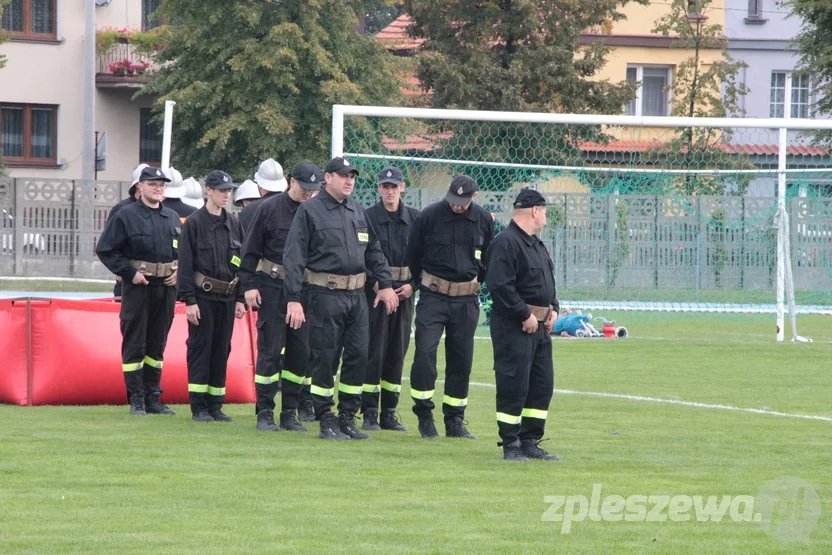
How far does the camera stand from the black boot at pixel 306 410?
11.5 m

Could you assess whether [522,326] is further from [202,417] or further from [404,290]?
[202,417]

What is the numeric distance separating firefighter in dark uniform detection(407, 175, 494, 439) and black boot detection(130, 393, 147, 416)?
8.28 ft

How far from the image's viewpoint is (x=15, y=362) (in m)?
12.0

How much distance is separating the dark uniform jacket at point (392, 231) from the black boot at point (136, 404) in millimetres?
2460

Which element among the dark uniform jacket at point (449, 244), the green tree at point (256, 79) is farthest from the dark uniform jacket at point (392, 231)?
the green tree at point (256, 79)

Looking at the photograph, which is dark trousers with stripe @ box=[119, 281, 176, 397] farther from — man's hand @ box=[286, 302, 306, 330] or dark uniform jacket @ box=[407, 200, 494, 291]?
dark uniform jacket @ box=[407, 200, 494, 291]

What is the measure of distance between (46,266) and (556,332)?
13.9 meters

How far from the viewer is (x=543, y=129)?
2553 centimetres

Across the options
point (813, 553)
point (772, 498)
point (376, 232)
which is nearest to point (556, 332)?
point (376, 232)

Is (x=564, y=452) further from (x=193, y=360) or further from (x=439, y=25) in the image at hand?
(x=439, y=25)

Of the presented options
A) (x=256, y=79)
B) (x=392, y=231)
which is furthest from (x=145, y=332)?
(x=256, y=79)

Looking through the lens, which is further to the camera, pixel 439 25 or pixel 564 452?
pixel 439 25

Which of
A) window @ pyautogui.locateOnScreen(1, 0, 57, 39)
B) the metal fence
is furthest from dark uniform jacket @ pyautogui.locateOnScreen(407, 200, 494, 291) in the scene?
window @ pyautogui.locateOnScreen(1, 0, 57, 39)

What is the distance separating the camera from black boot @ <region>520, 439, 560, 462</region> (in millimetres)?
9188
